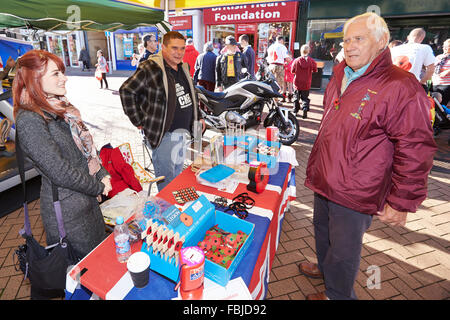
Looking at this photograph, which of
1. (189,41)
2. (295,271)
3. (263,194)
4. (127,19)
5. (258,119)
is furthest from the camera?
(189,41)

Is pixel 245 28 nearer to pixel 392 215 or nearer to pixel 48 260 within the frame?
pixel 392 215

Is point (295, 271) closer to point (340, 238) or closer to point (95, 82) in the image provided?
point (340, 238)

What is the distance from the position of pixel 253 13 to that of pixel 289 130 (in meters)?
9.32

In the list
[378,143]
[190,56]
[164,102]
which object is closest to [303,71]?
[190,56]

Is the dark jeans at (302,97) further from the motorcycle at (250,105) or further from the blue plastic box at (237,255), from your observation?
the blue plastic box at (237,255)

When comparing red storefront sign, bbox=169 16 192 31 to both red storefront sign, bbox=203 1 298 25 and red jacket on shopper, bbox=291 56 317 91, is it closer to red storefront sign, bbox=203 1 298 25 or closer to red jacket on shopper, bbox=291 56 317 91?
red storefront sign, bbox=203 1 298 25

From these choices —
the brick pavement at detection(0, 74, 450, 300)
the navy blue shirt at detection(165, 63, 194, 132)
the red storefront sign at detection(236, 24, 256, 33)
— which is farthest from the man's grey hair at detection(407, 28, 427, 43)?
the red storefront sign at detection(236, 24, 256, 33)

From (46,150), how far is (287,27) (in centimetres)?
1273

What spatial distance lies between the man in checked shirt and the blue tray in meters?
0.76

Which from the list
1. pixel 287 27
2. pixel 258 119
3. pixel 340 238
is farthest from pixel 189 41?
pixel 340 238

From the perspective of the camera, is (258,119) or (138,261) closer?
(138,261)

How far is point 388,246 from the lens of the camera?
2971 mm

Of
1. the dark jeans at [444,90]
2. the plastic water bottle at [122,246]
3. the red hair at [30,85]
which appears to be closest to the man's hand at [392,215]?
the plastic water bottle at [122,246]

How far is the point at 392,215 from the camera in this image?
169cm
